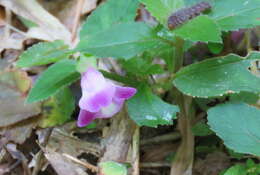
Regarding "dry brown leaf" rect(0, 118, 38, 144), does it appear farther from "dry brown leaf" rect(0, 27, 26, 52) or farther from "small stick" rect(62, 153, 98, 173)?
"dry brown leaf" rect(0, 27, 26, 52)

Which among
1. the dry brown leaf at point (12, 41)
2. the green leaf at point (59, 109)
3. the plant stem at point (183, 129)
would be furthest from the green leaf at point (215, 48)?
the dry brown leaf at point (12, 41)

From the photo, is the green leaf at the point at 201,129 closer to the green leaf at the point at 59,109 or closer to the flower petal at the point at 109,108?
the flower petal at the point at 109,108

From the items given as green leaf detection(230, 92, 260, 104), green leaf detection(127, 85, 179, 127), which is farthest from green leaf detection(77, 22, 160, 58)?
green leaf detection(230, 92, 260, 104)

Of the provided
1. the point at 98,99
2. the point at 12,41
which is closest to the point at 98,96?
the point at 98,99

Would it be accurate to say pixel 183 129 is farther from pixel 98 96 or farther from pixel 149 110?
pixel 98 96

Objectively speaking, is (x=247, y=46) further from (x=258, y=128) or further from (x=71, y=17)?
(x=71, y=17)

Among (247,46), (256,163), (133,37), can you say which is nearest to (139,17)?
(247,46)
